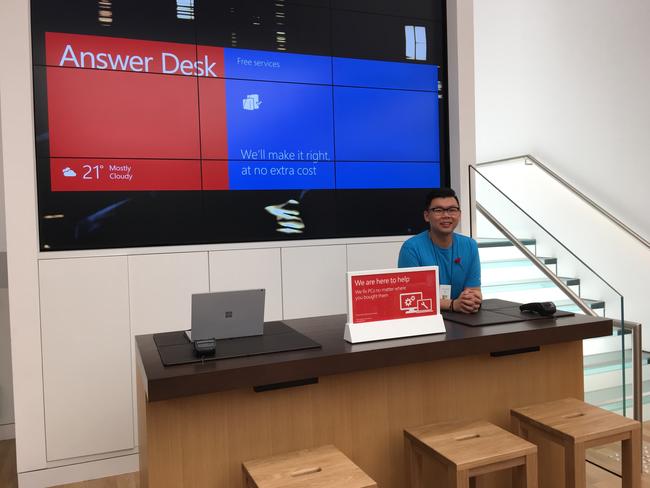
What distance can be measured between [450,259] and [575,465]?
1.24 meters

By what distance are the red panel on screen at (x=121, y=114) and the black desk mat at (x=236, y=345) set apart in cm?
150

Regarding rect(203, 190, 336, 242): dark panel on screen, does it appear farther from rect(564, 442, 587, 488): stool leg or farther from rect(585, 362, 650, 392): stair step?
rect(564, 442, 587, 488): stool leg

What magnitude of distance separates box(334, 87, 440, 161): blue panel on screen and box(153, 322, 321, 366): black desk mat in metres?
1.97

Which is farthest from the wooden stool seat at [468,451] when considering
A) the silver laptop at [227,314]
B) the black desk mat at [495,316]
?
the silver laptop at [227,314]

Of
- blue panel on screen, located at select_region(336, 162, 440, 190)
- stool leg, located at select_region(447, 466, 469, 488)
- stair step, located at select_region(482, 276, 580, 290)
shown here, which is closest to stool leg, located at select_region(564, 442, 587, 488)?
stool leg, located at select_region(447, 466, 469, 488)

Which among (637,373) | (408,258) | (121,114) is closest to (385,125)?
(408,258)

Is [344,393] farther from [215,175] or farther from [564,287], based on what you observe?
[564,287]

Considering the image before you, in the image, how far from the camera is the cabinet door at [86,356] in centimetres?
331

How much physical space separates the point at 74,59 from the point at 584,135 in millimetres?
4602

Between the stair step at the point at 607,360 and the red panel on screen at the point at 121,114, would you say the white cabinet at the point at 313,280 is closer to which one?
the red panel on screen at the point at 121,114

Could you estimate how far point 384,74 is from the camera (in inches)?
164

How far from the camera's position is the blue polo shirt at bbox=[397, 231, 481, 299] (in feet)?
10.1

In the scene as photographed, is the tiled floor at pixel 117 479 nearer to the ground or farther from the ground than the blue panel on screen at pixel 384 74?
nearer to the ground

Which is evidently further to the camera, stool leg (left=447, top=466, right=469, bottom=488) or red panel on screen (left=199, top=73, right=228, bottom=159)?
red panel on screen (left=199, top=73, right=228, bottom=159)
